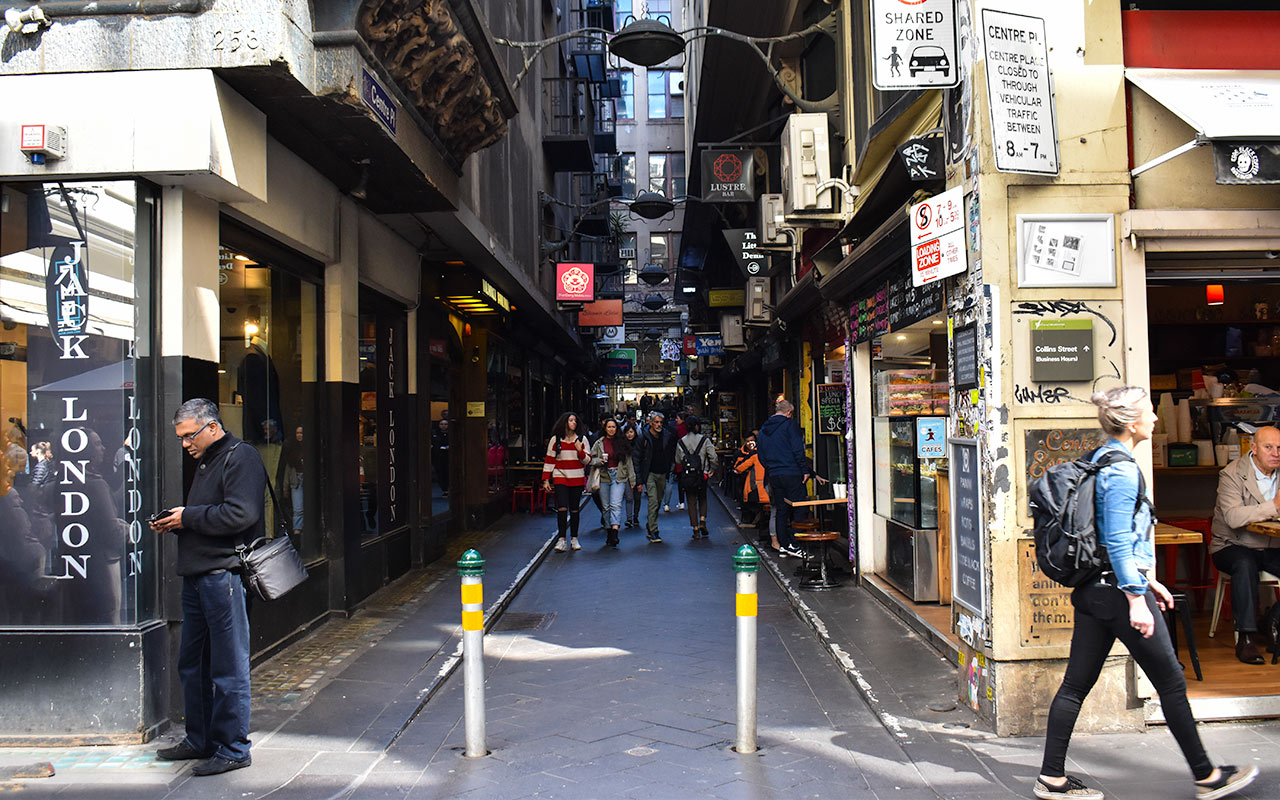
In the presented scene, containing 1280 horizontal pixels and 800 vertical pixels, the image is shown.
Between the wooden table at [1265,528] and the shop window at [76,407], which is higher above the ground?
the shop window at [76,407]

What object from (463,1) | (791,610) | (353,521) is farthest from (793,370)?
(463,1)

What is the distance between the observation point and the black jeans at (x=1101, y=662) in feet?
13.9

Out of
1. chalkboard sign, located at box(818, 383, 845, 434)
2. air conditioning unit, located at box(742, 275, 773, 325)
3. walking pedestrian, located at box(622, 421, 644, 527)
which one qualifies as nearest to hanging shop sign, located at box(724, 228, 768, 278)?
air conditioning unit, located at box(742, 275, 773, 325)

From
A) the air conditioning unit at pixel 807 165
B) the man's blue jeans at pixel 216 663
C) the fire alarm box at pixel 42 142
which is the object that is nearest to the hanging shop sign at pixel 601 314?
the air conditioning unit at pixel 807 165

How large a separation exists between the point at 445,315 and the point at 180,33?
348 inches

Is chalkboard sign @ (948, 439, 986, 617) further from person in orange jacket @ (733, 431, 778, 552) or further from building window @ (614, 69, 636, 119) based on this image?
building window @ (614, 69, 636, 119)

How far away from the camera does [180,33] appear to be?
19.2ft

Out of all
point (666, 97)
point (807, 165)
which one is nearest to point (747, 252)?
point (807, 165)

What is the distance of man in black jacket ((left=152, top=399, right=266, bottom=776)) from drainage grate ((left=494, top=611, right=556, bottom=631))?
3.86 metres

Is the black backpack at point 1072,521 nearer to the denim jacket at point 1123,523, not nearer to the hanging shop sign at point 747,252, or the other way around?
the denim jacket at point 1123,523

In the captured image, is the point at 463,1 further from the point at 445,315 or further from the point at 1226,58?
the point at 445,315

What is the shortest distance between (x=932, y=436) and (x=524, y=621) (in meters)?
4.36

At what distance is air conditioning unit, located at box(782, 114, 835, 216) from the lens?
9.74m

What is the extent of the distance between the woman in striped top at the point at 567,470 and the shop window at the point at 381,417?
2.64m
